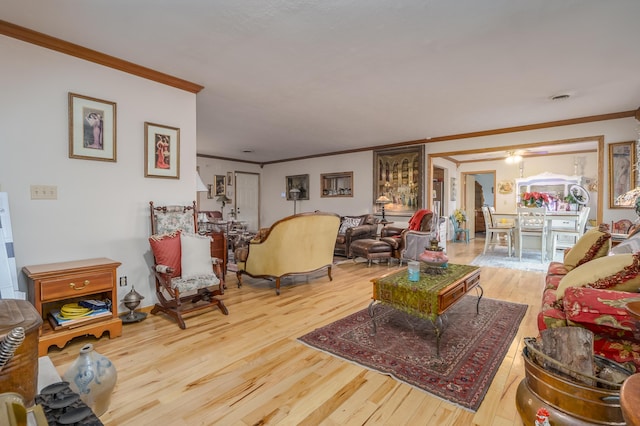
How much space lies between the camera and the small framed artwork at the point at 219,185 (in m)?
8.34

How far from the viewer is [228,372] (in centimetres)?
205

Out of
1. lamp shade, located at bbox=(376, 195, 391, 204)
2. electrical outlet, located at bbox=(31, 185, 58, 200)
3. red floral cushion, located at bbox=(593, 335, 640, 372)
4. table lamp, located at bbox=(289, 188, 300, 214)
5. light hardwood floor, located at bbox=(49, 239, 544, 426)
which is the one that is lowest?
light hardwood floor, located at bbox=(49, 239, 544, 426)

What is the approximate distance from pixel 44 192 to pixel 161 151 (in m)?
1.07

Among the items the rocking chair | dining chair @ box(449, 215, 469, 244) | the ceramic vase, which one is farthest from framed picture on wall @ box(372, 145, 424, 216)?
the ceramic vase

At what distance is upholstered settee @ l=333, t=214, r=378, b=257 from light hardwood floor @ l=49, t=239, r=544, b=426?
113 inches

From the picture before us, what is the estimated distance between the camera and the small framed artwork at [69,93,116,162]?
2.70 metres

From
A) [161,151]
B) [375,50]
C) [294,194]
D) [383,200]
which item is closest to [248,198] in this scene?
[294,194]

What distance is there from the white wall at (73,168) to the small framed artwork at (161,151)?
6cm

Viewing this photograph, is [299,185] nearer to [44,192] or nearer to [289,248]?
[289,248]

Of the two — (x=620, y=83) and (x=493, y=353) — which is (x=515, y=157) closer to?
(x=620, y=83)

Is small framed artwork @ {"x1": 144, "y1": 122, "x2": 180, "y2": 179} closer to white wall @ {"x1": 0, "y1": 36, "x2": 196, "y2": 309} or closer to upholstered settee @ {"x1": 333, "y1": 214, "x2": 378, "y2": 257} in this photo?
white wall @ {"x1": 0, "y1": 36, "x2": 196, "y2": 309}

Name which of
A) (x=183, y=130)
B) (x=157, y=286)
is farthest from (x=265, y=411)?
(x=183, y=130)

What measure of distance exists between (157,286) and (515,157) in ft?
25.8

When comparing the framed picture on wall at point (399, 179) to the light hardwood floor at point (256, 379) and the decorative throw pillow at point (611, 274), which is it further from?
the decorative throw pillow at point (611, 274)
